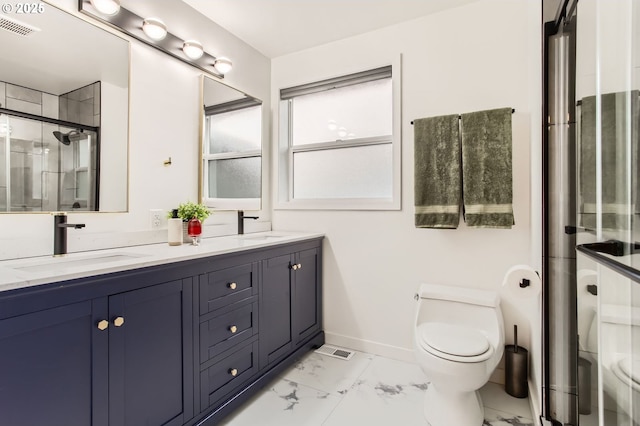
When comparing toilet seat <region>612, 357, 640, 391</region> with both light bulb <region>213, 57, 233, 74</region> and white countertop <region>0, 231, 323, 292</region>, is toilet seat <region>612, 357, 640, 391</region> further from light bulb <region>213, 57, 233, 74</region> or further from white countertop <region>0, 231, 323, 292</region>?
light bulb <region>213, 57, 233, 74</region>

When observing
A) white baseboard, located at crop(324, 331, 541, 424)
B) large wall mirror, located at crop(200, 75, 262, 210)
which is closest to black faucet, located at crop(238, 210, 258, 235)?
large wall mirror, located at crop(200, 75, 262, 210)

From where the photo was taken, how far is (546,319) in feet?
4.68

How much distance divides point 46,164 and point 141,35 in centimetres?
91

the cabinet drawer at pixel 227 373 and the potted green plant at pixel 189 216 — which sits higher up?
the potted green plant at pixel 189 216

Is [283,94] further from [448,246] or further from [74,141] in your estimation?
[448,246]

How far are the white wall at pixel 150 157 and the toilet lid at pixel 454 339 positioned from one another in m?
1.58

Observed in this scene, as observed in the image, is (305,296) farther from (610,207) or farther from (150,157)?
(610,207)

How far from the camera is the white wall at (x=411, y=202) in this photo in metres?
1.90

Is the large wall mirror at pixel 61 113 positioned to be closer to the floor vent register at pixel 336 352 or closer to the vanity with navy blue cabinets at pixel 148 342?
the vanity with navy blue cabinets at pixel 148 342

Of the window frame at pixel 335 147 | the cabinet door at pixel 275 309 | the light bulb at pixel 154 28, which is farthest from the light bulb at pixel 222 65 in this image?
the cabinet door at pixel 275 309

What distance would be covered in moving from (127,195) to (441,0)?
2.30m

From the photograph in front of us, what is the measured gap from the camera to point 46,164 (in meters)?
1.42

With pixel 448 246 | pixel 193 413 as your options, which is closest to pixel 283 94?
pixel 448 246

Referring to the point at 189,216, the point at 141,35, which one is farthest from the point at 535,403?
the point at 141,35
